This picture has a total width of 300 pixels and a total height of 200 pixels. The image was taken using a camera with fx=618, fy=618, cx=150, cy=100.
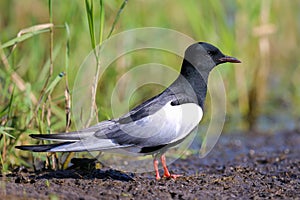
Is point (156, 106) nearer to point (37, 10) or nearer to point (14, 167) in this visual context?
point (14, 167)

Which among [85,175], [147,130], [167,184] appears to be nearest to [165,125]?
[147,130]

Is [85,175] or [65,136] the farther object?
[85,175]

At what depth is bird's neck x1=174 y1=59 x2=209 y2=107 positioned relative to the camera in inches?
222

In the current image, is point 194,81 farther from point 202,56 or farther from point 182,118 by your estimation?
point 182,118

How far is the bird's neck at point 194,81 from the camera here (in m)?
5.65

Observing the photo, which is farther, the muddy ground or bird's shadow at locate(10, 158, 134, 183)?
bird's shadow at locate(10, 158, 134, 183)

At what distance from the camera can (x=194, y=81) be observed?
5.70 m

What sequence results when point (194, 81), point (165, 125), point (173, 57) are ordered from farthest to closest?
point (173, 57), point (194, 81), point (165, 125)

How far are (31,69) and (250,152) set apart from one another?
9.66ft

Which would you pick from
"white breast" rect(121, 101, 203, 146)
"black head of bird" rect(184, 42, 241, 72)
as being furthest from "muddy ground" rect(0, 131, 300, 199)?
"black head of bird" rect(184, 42, 241, 72)

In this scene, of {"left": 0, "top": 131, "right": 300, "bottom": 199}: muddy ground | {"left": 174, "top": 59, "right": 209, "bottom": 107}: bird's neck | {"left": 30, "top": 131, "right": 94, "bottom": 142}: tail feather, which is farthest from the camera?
{"left": 174, "top": 59, "right": 209, "bottom": 107}: bird's neck

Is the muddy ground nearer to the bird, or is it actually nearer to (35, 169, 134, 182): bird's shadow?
(35, 169, 134, 182): bird's shadow

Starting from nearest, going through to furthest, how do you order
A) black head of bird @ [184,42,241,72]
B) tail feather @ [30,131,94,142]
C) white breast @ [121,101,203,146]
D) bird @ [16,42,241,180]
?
tail feather @ [30,131,94,142]
bird @ [16,42,241,180]
white breast @ [121,101,203,146]
black head of bird @ [184,42,241,72]

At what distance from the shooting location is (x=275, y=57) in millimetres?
11141
